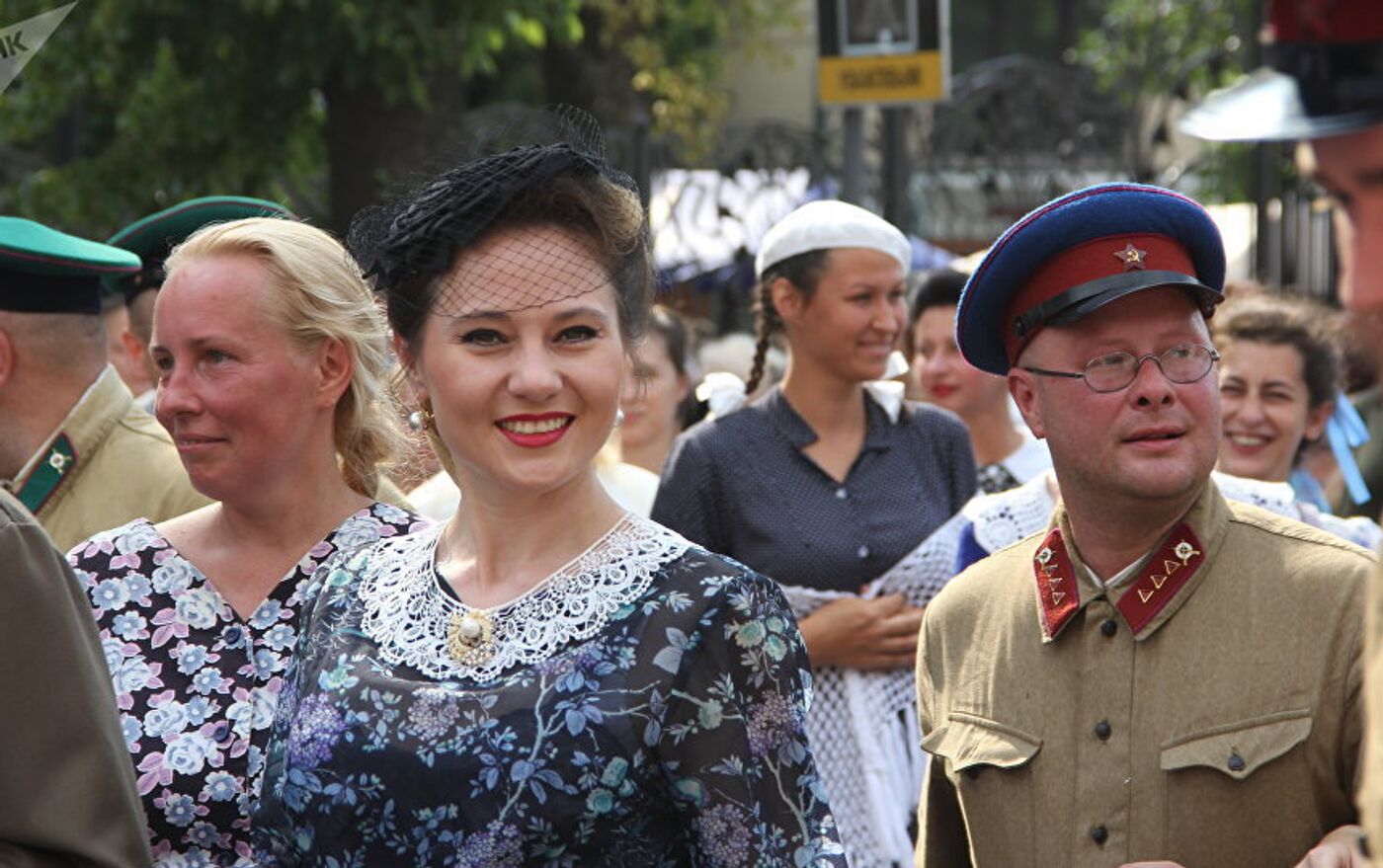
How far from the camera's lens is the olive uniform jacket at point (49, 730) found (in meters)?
2.96

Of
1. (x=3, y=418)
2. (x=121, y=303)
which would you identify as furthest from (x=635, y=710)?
(x=121, y=303)

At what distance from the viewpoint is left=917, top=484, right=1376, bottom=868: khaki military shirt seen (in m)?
3.23

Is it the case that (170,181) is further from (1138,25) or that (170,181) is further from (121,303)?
(1138,25)

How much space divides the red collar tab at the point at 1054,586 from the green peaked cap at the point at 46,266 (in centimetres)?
246

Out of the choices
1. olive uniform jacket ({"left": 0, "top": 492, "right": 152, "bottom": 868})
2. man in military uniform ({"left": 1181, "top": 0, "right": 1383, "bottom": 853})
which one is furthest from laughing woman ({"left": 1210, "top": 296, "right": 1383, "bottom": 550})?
man in military uniform ({"left": 1181, "top": 0, "right": 1383, "bottom": 853})

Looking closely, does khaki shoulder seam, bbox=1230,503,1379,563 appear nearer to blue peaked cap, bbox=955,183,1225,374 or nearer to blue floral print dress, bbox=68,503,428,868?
blue peaked cap, bbox=955,183,1225,374

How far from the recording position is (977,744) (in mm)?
3514

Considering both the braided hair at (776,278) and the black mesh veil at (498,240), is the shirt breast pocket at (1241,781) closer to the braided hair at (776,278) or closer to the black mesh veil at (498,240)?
the black mesh veil at (498,240)

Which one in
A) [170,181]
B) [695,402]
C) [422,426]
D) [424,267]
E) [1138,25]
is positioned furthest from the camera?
[1138,25]

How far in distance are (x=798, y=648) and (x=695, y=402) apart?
4.90m

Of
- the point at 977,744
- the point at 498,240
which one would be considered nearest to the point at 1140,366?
the point at 977,744

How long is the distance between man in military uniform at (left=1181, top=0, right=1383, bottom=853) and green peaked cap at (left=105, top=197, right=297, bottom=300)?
11.5ft

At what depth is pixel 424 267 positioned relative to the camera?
338cm

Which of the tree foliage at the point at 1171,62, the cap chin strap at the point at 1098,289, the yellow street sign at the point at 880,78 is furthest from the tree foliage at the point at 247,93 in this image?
the cap chin strap at the point at 1098,289
